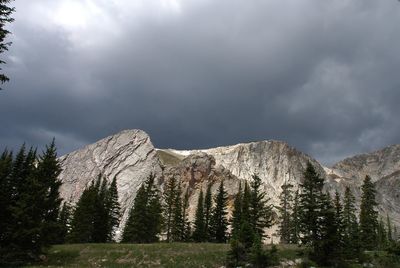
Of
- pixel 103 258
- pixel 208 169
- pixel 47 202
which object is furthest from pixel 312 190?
pixel 208 169

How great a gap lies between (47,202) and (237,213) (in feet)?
138

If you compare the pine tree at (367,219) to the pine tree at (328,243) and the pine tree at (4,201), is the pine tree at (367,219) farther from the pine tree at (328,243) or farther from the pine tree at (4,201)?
the pine tree at (4,201)

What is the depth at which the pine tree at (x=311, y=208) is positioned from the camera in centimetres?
4462

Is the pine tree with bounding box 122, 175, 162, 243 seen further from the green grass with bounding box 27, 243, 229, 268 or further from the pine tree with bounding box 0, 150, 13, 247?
A: the pine tree with bounding box 0, 150, 13, 247

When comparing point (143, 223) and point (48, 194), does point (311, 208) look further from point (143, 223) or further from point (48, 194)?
point (143, 223)

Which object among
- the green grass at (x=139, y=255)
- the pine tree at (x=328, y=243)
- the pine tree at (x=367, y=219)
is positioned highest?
the pine tree at (x=367, y=219)

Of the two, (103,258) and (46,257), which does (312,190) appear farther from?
(46,257)

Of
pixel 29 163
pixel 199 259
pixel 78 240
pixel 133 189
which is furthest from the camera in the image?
pixel 133 189

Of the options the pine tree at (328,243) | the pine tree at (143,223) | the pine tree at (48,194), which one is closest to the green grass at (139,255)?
the pine tree at (48,194)

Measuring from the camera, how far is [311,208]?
46.4 metres

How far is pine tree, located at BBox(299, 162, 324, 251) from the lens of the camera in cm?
4462

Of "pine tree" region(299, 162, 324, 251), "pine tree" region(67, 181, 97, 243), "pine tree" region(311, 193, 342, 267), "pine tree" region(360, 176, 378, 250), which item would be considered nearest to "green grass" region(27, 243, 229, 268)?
"pine tree" region(299, 162, 324, 251)

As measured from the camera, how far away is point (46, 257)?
48.9 meters

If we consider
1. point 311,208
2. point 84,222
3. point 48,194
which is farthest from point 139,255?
point 84,222
